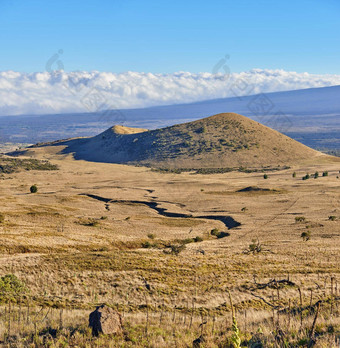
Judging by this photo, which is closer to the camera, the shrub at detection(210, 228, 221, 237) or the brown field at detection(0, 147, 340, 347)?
the brown field at detection(0, 147, 340, 347)

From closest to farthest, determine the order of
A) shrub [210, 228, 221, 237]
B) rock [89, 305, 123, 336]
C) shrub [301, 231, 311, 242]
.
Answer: rock [89, 305, 123, 336]
shrub [301, 231, 311, 242]
shrub [210, 228, 221, 237]

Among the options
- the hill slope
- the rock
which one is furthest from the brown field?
the hill slope

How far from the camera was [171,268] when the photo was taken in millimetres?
23859

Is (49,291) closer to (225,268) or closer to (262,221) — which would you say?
(225,268)

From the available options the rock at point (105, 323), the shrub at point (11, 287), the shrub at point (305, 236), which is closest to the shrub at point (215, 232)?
the shrub at point (305, 236)

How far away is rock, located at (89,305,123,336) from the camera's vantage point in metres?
12.0

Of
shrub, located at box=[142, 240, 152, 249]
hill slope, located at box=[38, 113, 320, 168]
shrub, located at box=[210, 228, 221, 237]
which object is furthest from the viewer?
hill slope, located at box=[38, 113, 320, 168]

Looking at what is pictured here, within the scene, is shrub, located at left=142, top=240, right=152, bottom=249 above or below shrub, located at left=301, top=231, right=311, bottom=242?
above

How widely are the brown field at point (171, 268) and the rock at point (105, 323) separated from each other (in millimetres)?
318

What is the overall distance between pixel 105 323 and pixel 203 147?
129m

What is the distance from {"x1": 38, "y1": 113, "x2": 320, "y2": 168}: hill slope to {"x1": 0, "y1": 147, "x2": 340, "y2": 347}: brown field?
66986 millimetres

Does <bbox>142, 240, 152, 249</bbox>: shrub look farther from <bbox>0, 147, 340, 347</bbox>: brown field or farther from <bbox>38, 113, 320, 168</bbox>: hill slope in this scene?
<bbox>38, 113, 320, 168</bbox>: hill slope

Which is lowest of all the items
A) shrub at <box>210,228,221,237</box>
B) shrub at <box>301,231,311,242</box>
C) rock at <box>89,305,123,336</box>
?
shrub at <box>210,228,221,237</box>

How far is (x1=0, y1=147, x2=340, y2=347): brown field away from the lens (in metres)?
12.3
